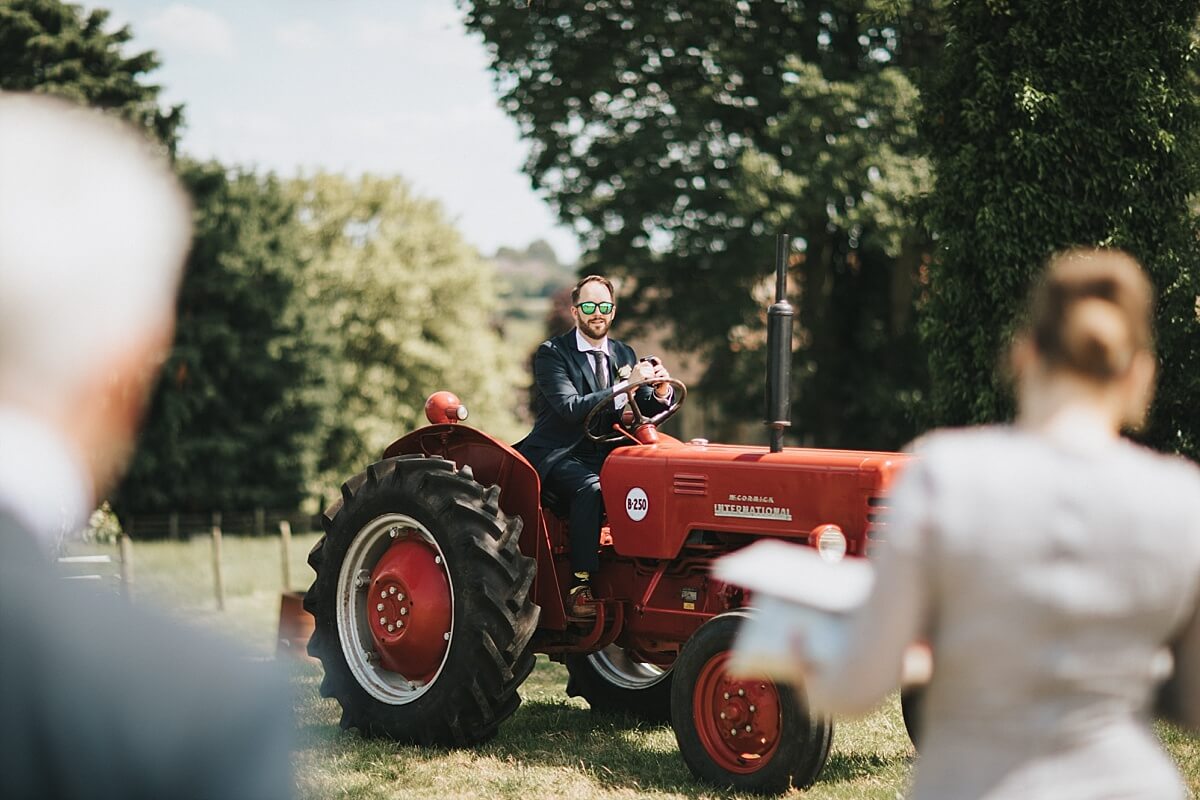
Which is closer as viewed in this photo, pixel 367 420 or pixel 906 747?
pixel 906 747

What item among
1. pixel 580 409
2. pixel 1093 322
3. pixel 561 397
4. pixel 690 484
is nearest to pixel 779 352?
pixel 690 484

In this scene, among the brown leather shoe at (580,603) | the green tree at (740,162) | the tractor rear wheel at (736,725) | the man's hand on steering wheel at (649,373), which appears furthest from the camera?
the green tree at (740,162)

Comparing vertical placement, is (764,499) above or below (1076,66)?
below

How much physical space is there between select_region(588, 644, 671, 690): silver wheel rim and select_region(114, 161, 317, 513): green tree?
23722mm

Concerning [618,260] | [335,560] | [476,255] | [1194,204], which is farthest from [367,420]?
[335,560]

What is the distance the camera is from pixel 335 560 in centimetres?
660

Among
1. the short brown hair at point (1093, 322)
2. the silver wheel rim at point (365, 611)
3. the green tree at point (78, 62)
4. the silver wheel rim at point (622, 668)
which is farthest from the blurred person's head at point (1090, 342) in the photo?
the green tree at point (78, 62)

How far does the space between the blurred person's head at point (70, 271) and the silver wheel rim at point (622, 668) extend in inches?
182

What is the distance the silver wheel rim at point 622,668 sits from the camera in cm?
714

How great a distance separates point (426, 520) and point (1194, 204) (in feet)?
28.3

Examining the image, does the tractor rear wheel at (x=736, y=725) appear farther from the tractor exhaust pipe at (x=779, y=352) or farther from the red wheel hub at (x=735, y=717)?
the tractor exhaust pipe at (x=779, y=352)

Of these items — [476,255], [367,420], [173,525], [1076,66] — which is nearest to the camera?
[1076,66]

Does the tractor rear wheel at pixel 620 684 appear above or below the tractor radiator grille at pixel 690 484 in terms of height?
below

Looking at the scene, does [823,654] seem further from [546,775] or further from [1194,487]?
[546,775]
